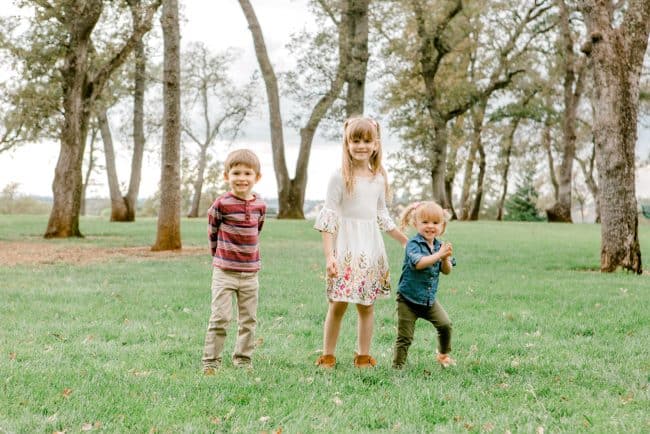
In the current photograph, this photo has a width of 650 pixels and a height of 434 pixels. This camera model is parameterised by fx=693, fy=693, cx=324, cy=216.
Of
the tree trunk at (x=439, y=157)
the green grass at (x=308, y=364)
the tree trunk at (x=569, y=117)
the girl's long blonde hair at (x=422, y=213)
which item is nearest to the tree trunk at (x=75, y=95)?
the green grass at (x=308, y=364)

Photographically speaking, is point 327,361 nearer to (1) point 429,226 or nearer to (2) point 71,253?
(1) point 429,226

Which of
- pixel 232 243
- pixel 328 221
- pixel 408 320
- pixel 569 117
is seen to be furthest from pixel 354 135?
pixel 569 117

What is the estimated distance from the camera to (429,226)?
5445 mm

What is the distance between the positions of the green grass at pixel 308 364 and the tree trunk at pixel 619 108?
1.68 m

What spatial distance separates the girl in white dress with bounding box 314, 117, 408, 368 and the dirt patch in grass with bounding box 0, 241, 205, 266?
9.89 m

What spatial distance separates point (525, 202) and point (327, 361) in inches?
2089

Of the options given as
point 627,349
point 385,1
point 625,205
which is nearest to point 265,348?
point 627,349

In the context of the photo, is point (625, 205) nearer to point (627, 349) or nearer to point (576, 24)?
point (627, 349)

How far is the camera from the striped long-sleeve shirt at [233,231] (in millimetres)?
5508

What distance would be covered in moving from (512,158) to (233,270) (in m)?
48.6

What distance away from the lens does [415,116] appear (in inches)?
1436

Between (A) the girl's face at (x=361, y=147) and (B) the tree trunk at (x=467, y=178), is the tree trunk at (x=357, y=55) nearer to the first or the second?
(B) the tree trunk at (x=467, y=178)

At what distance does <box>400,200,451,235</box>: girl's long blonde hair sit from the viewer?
546 cm

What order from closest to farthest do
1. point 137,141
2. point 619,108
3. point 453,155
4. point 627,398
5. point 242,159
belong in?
1. point 627,398
2. point 242,159
3. point 619,108
4. point 137,141
5. point 453,155
